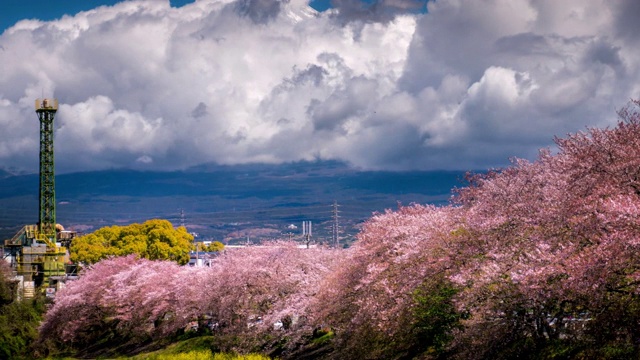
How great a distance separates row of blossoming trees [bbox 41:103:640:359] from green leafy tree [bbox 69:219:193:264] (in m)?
49.3

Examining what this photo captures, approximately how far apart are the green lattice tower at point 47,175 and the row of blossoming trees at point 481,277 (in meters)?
59.5

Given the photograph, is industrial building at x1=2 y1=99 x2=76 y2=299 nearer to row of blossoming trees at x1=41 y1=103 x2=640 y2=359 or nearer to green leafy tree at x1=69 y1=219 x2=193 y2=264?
green leafy tree at x1=69 y1=219 x2=193 y2=264

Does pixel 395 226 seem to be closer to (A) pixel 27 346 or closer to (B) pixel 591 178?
(B) pixel 591 178

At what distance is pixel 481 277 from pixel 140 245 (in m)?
84.6

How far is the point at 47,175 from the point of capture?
116 metres

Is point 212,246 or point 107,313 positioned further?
point 212,246

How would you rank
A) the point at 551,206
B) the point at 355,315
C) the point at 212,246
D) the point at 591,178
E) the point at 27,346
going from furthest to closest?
the point at 212,246
the point at 27,346
the point at 355,315
the point at 551,206
the point at 591,178

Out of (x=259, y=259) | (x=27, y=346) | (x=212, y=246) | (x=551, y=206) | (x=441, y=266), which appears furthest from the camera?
(x=212, y=246)

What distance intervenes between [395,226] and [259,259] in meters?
15.2

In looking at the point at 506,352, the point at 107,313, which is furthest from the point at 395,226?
the point at 107,313

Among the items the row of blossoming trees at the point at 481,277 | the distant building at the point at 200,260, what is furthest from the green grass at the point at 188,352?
the distant building at the point at 200,260

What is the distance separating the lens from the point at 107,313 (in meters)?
74.4

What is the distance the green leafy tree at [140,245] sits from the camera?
4341 inches

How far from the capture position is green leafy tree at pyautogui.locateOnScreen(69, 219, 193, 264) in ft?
362
